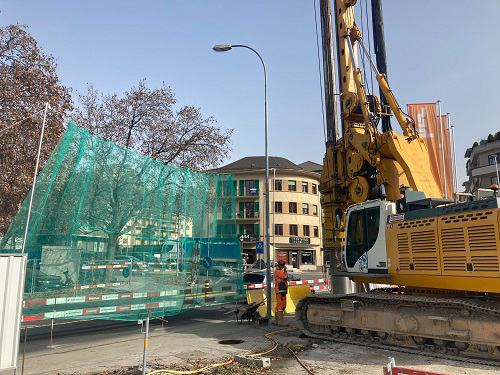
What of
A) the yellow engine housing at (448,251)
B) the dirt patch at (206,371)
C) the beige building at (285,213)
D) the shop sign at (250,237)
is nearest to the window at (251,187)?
the beige building at (285,213)

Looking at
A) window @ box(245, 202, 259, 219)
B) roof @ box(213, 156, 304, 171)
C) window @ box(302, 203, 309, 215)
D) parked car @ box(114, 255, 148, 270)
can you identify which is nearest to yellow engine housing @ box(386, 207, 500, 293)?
parked car @ box(114, 255, 148, 270)

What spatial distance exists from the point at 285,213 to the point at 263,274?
39044mm

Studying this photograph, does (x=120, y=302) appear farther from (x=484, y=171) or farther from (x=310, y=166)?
(x=310, y=166)

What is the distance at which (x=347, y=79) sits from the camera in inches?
472

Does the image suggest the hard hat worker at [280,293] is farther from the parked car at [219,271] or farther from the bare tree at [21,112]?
the bare tree at [21,112]

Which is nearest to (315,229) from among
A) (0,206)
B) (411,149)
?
(0,206)

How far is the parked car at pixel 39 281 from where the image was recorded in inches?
342

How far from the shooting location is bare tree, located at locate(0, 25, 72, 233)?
1702cm

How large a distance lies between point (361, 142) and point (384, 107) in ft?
4.40

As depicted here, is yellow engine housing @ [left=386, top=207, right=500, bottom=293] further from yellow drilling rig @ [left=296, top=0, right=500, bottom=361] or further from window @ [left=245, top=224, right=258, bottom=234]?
window @ [left=245, top=224, right=258, bottom=234]

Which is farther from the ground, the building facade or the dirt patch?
the building facade

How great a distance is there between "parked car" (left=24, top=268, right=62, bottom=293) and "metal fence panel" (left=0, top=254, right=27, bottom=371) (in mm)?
3766

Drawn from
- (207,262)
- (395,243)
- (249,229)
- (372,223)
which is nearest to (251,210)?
(249,229)

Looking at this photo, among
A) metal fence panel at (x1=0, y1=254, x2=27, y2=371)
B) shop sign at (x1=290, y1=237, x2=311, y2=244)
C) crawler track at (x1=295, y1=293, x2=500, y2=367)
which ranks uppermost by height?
shop sign at (x1=290, y1=237, x2=311, y2=244)
